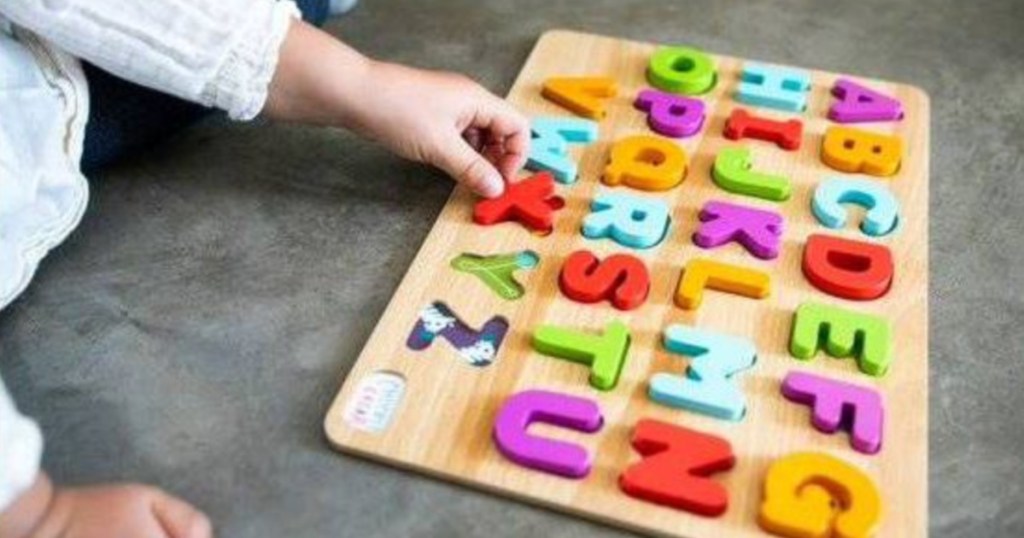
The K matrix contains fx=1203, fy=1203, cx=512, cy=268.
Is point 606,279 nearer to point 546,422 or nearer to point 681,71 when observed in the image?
point 546,422

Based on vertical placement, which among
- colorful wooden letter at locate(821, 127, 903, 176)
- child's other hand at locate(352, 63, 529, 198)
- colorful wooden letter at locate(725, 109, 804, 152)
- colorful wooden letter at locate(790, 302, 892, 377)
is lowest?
colorful wooden letter at locate(790, 302, 892, 377)

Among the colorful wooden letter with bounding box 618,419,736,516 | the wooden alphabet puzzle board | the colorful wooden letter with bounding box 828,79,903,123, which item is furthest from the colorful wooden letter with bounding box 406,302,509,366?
the colorful wooden letter with bounding box 828,79,903,123

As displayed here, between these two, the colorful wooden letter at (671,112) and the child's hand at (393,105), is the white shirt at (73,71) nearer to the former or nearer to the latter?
the child's hand at (393,105)

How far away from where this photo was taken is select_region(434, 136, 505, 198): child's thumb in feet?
2.58

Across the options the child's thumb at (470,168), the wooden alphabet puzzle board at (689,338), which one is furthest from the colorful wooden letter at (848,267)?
the child's thumb at (470,168)

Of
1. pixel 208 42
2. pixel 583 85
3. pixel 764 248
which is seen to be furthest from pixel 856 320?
pixel 208 42

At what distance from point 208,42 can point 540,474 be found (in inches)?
12.7

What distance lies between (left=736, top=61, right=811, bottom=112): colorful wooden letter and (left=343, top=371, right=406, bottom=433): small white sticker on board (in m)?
0.38

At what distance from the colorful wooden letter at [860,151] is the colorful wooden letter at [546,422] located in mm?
298

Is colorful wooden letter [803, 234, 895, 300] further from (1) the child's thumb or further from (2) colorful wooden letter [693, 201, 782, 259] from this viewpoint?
(1) the child's thumb

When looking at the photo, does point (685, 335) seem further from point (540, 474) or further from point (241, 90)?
point (241, 90)

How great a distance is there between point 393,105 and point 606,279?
0.61 feet

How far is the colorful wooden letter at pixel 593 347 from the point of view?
0.67 meters

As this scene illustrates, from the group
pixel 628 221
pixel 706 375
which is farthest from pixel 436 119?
pixel 706 375
